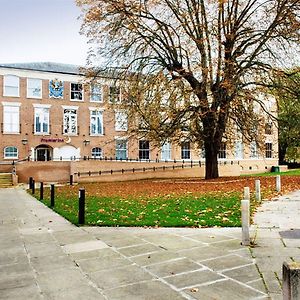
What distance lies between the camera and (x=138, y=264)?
550 centimetres

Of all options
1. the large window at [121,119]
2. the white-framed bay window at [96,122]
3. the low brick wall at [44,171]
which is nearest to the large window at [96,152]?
the white-framed bay window at [96,122]

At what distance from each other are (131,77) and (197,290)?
20494 mm

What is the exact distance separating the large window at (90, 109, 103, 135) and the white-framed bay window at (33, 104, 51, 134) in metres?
5.03

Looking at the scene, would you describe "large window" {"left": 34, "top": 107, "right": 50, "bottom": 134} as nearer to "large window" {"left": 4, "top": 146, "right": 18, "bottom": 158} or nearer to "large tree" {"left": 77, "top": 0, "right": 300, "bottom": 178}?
"large window" {"left": 4, "top": 146, "right": 18, "bottom": 158}

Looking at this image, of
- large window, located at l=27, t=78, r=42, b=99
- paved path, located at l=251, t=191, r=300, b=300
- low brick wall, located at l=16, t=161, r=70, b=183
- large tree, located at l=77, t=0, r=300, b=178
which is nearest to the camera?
paved path, located at l=251, t=191, r=300, b=300

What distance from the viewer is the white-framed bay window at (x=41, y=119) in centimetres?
4006

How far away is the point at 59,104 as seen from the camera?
41.5 meters

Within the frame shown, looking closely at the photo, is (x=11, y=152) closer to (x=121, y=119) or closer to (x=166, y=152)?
(x=121, y=119)

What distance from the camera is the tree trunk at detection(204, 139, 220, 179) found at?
25.0m

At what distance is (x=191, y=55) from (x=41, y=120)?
22.6m

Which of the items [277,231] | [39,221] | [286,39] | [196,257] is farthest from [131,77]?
[196,257]

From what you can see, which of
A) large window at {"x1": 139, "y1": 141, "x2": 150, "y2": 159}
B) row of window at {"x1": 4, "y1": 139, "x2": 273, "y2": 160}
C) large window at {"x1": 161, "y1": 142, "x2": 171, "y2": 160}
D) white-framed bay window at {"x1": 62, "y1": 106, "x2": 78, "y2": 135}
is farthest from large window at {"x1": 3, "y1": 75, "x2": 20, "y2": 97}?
large window at {"x1": 161, "y1": 142, "x2": 171, "y2": 160}

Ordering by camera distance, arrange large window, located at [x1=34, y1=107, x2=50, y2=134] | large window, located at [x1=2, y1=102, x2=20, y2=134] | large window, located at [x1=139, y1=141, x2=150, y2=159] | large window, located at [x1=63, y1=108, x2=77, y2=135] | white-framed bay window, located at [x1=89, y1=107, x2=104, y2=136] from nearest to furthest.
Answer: large window, located at [x1=2, y1=102, x2=20, y2=134] → large window, located at [x1=34, y1=107, x2=50, y2=134] → large window, located at [x1=63, y1=108, x2=77, y2=135] → white-framed bay window, located at [x1=89, y1=107, x2=104, y2=136] → large window, located at [x1=139, y1=141, x2=150, y2=159]

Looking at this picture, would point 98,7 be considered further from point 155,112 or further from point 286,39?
point 286,39
